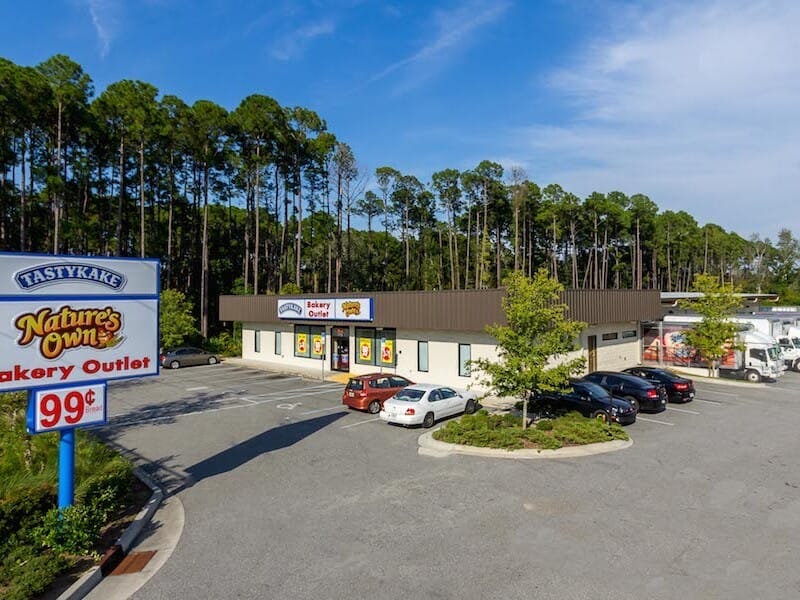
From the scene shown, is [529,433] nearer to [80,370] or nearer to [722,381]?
[80,370]

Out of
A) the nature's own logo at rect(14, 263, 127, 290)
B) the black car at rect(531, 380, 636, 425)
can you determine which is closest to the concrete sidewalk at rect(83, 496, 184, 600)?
the nature's own logo at rect(14, 263, 127, 290)

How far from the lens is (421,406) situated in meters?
17.4

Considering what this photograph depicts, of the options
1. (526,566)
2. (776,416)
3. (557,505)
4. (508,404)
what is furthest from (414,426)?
(776,416)

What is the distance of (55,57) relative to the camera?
121 ft

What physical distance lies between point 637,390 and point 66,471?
61.0 feet

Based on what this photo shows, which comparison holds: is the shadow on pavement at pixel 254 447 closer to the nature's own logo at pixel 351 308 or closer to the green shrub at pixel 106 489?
the green shrub at pixel 106 489

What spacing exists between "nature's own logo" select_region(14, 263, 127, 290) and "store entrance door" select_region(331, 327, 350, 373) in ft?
66.7

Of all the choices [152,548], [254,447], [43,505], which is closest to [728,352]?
[254,447]

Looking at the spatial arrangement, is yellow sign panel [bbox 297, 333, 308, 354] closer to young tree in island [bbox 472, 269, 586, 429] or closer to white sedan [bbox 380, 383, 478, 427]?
white sedan [bbox 380, 383, 478, 427]

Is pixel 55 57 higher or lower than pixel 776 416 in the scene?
higher

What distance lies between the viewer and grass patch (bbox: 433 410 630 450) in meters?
14.8

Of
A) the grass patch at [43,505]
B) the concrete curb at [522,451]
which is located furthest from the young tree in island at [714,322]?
the grass patch at [43,505]

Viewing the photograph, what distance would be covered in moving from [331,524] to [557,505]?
15.3ft

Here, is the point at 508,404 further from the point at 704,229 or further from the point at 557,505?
the point at 704,229
